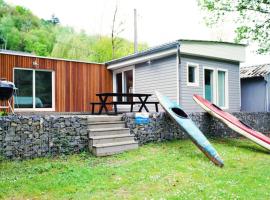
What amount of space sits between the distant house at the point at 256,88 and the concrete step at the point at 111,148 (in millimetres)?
9257

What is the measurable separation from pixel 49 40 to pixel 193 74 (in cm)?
3197

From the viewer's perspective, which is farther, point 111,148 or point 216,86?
point 216,86

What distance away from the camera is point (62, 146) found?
6934mm

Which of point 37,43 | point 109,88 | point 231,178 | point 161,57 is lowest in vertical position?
point 231,178

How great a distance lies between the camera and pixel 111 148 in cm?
711

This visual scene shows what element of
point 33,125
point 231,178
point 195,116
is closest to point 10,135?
point 33,125

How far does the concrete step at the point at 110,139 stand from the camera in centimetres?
716

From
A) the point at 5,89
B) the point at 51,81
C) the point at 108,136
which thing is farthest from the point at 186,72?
the point at 5,89

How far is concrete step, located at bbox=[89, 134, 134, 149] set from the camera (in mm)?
7164

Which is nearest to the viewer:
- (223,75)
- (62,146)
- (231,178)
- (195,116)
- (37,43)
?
(231,178)

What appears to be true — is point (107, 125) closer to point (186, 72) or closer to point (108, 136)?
point (108, 136)

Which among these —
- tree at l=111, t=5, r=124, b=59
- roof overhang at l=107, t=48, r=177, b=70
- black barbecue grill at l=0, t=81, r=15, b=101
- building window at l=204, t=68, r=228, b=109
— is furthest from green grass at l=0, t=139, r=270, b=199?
tree at l=111, t=5, r=124, b=59

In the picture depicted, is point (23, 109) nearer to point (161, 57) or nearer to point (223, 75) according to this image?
point (161, 57)

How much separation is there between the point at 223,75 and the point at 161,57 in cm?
321
